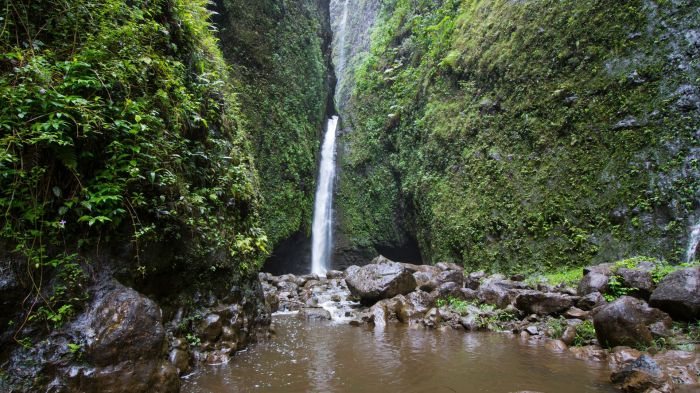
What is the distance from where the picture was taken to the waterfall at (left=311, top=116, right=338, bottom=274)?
17.4m

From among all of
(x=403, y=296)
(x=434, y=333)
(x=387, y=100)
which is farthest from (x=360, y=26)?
(x=434, y=333)

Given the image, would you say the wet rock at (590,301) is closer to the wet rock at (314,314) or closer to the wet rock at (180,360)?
the wet rock at (314,314)

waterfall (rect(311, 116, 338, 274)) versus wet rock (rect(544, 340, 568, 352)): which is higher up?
waterfall (rect(311, 116, 338, 274))

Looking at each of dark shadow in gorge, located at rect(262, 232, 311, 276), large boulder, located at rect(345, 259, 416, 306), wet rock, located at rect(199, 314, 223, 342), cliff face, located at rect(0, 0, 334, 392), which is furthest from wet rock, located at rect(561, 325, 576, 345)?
dark shadow in gorge, located at rect(262, 232, 311, 276)

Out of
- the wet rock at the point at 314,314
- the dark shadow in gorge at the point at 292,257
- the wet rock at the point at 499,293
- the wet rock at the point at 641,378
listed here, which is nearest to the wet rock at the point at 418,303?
the wet rock at the point at 499,293

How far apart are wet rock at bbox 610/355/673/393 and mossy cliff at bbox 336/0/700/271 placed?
493 centimetres

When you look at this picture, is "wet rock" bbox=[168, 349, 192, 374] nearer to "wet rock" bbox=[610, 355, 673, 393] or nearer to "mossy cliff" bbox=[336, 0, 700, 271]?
"wet rock" bbox=[610, 355, 673, 393]

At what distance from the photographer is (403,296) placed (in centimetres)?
937

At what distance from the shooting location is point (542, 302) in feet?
23.9

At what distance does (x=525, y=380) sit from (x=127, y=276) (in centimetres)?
477

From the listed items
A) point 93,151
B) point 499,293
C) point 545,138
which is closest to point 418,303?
point 499,293

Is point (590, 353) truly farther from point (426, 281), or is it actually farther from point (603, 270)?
point (426, 281)

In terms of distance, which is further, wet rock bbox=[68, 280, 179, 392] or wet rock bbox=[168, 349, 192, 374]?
wet rock bbox=[168, 349, 192, 374]

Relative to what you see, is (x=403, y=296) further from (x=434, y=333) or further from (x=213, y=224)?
(x=213, y=224)
